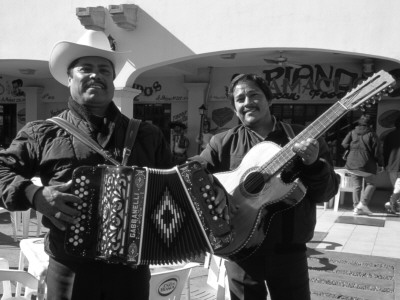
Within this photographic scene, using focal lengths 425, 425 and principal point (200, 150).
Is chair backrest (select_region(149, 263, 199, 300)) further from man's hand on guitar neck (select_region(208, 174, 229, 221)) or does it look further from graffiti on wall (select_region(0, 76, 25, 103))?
graffiti on wall (select_region(0, 76, 25, 103))

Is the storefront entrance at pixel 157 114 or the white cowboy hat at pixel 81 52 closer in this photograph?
the white cowboy hat at pixel 81 52

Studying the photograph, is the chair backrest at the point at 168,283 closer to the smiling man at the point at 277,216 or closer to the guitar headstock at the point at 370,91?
the smiling man at the point at 277,216

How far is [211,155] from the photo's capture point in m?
2.36

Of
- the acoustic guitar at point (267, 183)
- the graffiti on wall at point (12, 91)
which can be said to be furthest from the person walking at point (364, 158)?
the graffiti on wall at point (12, 91)

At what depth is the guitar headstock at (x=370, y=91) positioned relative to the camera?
208 centimetres

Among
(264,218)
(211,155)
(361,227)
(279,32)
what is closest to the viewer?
(264,218)

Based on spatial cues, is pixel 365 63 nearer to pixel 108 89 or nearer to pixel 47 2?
pixel 47 2

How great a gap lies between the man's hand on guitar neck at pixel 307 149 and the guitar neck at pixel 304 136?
79mm

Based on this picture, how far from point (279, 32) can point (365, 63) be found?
363 centimetres

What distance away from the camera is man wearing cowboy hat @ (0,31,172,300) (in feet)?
5.83

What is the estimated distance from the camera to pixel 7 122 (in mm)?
15391

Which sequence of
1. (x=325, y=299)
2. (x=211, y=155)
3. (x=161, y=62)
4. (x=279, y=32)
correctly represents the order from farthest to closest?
(x=161, y=62), (x=279, y=32), (x=325, y=299), (x=211, y=155)

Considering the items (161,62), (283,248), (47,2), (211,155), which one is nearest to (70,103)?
(211,155)

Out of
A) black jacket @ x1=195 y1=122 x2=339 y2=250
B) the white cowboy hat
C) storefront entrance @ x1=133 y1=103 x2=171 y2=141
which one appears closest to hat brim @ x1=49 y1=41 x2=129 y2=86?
the white cowboy hat
